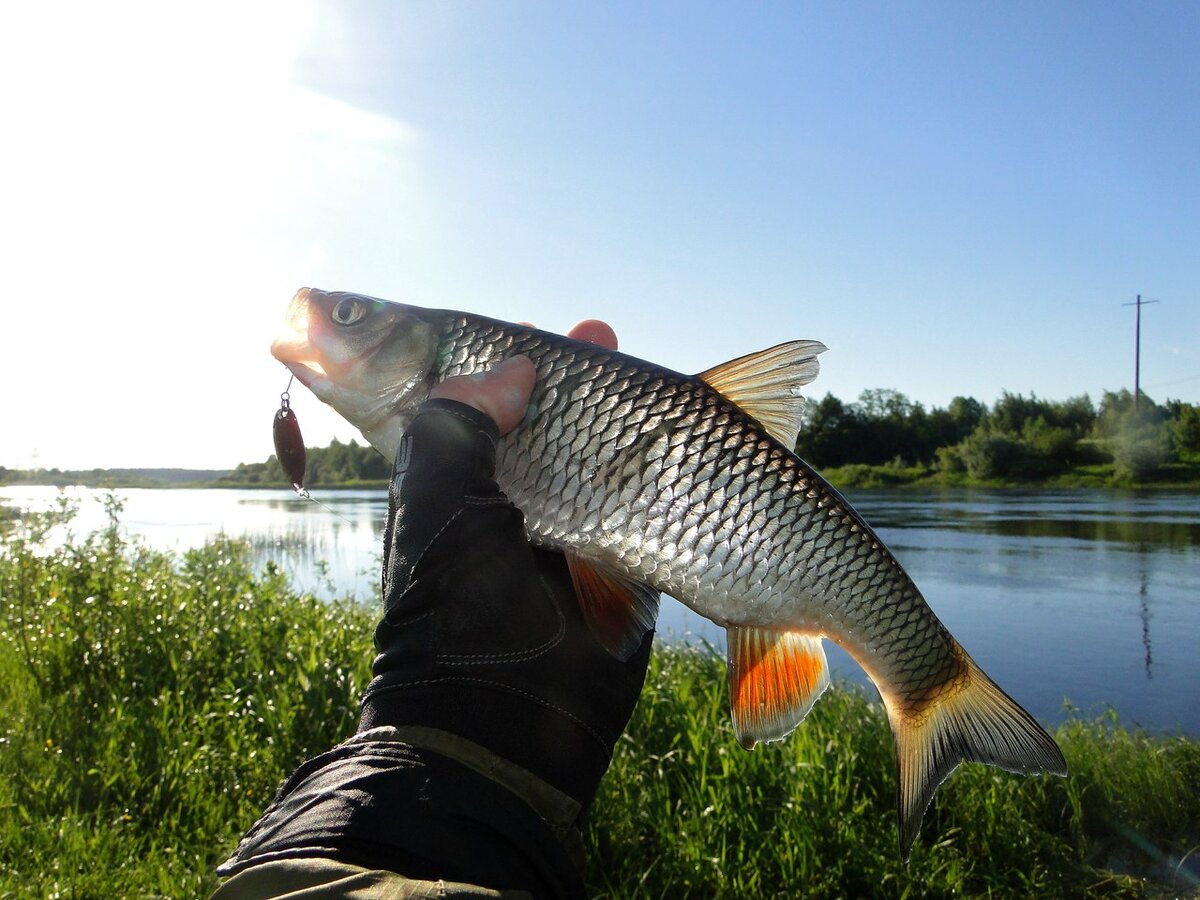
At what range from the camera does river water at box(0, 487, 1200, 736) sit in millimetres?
9430

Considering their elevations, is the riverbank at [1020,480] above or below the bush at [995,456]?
below

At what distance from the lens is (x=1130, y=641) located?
11938 millimetres

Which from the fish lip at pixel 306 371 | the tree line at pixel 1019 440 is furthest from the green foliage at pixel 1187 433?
the fish lip at pixel 306 371

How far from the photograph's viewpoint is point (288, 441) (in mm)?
2471

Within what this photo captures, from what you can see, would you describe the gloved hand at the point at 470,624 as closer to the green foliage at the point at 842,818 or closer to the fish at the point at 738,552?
the fish at the point at 738,552

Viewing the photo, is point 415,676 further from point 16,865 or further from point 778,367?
point 16,865

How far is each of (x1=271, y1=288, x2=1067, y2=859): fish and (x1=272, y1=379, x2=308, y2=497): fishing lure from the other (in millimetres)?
804

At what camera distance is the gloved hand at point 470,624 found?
1809 mm

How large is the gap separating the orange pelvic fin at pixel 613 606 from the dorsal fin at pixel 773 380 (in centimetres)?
55

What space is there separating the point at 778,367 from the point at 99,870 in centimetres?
370

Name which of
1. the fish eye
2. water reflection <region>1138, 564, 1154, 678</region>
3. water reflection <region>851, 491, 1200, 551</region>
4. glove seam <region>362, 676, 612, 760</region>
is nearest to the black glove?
glove seam <region>362, 676, 612, 760</region>

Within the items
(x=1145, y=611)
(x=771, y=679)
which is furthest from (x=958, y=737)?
(x=1145, y=611)

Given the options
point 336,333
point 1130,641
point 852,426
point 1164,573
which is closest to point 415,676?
point 336,333

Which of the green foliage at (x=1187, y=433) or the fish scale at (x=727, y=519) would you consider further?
the green foliage at (x=1187, y=433)
